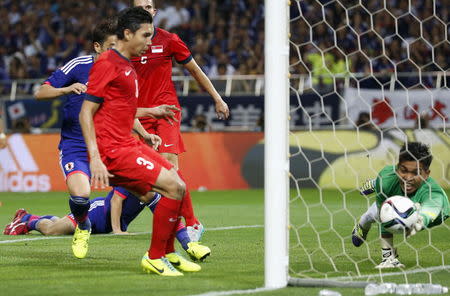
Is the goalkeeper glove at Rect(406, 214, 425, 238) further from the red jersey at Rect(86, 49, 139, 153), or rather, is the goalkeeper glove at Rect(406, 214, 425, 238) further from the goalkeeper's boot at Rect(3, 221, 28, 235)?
the goalkeeper's boot at Rect(3, 221, 28, 235)

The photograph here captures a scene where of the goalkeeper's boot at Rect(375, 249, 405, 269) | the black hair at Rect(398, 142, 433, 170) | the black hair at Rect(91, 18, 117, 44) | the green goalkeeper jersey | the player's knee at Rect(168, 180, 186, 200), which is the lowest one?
the goalkeeper's boot at Rect(375, 249, 405, 269)

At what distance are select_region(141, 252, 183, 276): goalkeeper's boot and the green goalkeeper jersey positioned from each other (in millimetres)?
1516

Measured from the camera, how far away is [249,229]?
32.2 feet

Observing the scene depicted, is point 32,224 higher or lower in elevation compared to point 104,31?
lower

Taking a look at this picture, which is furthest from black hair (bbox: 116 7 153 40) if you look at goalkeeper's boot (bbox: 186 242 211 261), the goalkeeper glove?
the goalkeeper glove

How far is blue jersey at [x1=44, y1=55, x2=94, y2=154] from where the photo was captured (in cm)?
759

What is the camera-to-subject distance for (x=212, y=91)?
793 cm

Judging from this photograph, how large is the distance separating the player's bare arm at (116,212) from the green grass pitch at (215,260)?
0.72 ft

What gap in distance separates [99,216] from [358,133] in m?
7.10

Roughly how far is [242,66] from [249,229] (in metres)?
10.3

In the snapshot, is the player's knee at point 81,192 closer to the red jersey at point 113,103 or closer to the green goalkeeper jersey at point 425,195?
the red jersey at point 113,103

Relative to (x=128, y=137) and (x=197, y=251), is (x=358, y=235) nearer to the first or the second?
(x=197, y=251)

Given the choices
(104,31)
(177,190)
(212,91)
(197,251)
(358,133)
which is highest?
(104,31)

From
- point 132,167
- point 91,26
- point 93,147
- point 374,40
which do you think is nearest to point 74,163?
point 132,167
